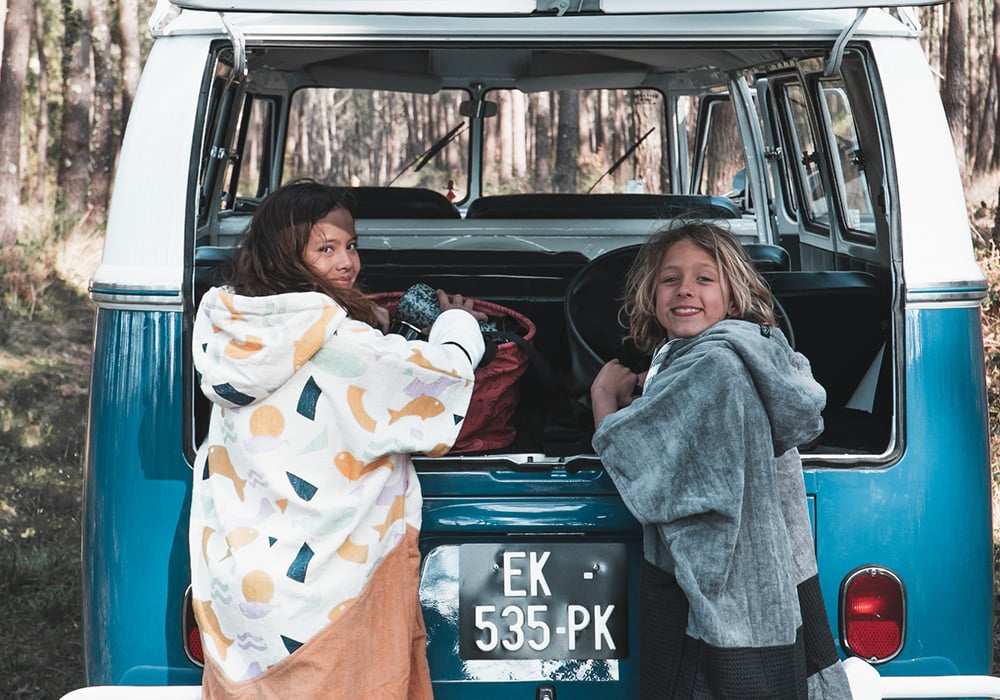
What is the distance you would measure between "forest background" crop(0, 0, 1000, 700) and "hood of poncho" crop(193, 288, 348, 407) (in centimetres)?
236

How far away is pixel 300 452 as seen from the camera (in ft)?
7.68

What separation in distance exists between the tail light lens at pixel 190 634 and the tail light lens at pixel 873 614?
134 centimetres

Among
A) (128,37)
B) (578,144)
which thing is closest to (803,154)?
(128,37)

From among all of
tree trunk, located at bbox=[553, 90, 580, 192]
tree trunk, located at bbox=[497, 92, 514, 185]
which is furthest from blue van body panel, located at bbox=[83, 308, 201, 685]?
tree trunk, located at bbox=[497, 92, 514, 185]

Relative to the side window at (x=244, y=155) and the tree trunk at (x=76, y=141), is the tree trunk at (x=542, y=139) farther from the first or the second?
the side window at (x=244, y=155)

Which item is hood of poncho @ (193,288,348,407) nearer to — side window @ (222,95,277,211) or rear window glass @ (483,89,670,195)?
side window @ (222,95,277,211)

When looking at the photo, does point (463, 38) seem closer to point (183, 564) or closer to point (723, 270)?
point (723, 270)

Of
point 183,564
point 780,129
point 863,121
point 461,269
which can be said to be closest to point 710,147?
point 780,129

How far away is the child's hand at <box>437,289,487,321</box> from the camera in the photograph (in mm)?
2742

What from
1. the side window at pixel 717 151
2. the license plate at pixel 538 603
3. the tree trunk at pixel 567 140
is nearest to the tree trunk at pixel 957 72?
the tree trunk at pixel 567 140

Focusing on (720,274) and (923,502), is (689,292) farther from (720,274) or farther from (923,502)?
(923,502)

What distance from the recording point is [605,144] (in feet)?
75.4

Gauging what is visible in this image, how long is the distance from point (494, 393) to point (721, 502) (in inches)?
24.6

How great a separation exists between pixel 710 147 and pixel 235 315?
4.06 m
